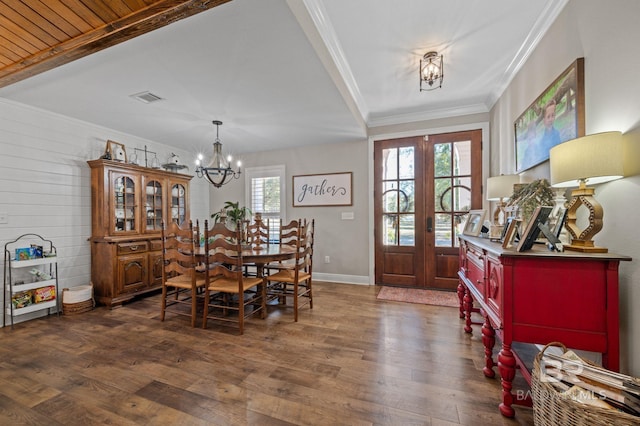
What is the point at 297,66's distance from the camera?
219 centimetres

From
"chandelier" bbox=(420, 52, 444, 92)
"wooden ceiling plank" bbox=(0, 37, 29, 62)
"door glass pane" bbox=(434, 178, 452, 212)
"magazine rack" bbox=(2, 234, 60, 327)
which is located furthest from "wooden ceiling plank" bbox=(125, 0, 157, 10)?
"door glass pane" bbox=(434, 178, 452, 212)

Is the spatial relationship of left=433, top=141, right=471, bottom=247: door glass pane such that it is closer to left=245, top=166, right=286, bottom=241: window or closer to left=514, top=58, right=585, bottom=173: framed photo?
left=514, top=58, right=585, bottom=173: framed photo

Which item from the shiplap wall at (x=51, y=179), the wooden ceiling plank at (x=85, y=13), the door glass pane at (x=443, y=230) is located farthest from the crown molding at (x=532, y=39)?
the shiplap wall at (x=51, y=179)

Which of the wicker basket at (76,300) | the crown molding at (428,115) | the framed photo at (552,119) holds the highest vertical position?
the crown molding at (428,115)

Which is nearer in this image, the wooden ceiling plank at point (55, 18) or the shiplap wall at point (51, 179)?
the wooden ceiling plank at point (55, 18)

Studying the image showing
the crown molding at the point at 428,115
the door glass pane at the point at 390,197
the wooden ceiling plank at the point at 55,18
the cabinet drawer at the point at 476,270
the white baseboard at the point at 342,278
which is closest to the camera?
the wooden ceiling plank at the point at 55,18

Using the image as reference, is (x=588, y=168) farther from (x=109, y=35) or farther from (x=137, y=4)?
(x=109, y=35)

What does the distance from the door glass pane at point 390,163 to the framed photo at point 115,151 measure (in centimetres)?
394

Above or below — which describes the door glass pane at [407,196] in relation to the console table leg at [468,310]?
above

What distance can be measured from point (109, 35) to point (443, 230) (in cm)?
417

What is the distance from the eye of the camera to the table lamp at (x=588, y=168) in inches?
48.8

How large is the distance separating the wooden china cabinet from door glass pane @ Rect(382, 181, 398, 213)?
130 inches

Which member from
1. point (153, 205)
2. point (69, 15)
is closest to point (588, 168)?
point (69, 15)

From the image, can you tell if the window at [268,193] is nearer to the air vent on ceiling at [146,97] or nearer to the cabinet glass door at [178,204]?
the cabinet glass door at [178,204]
